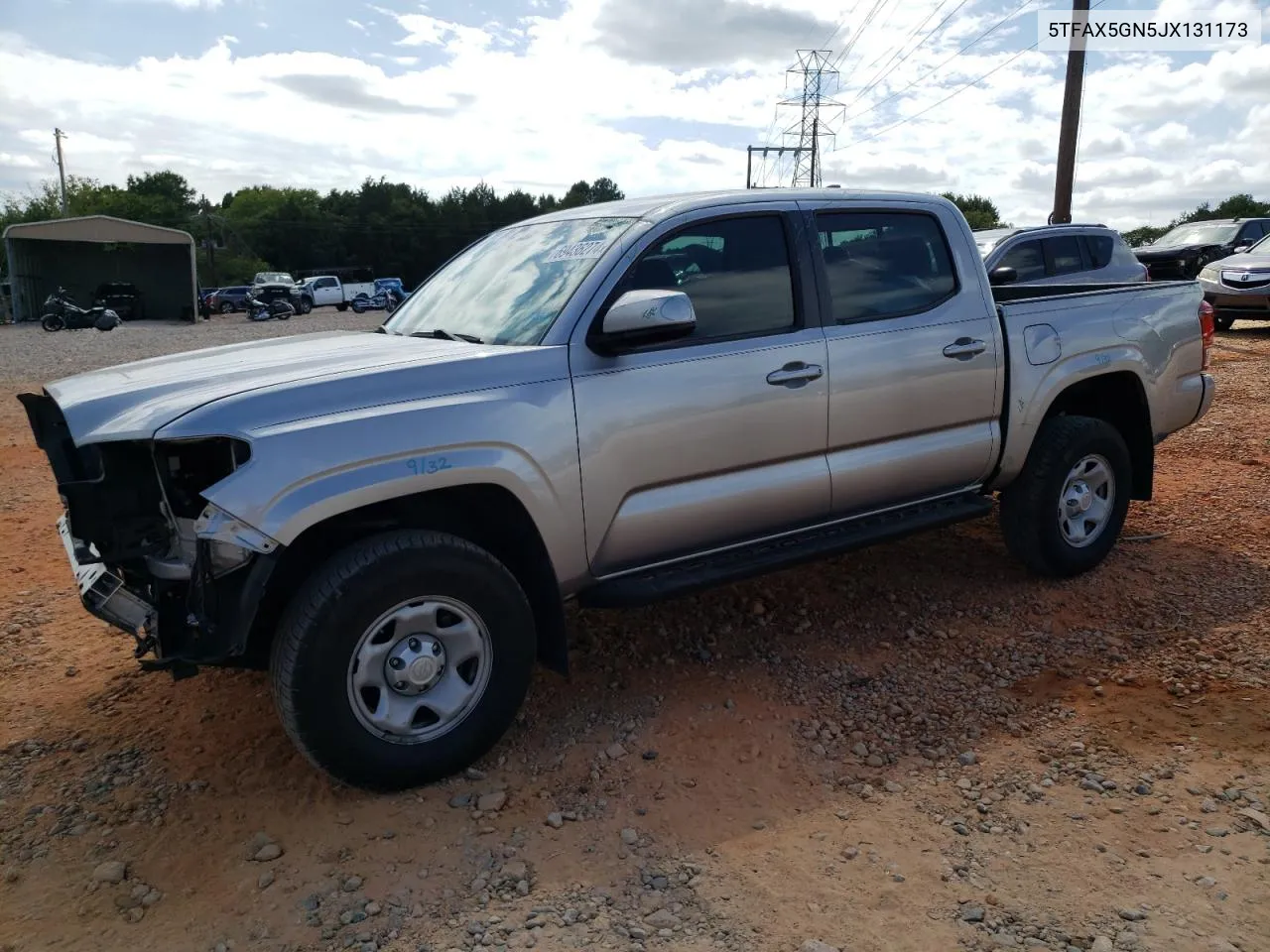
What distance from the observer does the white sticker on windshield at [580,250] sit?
3.80 metres

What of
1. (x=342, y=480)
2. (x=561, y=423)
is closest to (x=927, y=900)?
(x=561, y=423)

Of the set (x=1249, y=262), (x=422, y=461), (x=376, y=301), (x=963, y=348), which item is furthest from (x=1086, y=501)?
(x=376, y=301)

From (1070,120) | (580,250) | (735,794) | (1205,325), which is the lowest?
(735,794)

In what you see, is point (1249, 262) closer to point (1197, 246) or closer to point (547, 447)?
point (1197, 246)

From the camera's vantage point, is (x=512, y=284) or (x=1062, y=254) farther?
(x=1062, y=254)

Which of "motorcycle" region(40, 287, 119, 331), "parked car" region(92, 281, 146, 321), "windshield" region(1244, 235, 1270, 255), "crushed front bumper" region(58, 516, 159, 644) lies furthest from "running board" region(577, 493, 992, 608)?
"parked car" region(92, 281, 146, 321)

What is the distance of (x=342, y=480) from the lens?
3.01m

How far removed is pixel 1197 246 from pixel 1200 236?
976mm

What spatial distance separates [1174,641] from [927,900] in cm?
236

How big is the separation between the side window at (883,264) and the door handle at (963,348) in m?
0.20

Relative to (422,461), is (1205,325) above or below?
above

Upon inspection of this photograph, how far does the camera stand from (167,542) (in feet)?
10.2

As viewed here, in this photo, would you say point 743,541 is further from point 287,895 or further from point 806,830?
point 287,895

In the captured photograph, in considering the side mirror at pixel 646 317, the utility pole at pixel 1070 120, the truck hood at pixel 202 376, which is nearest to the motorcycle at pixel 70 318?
the utility pole at pixel 1070 120
